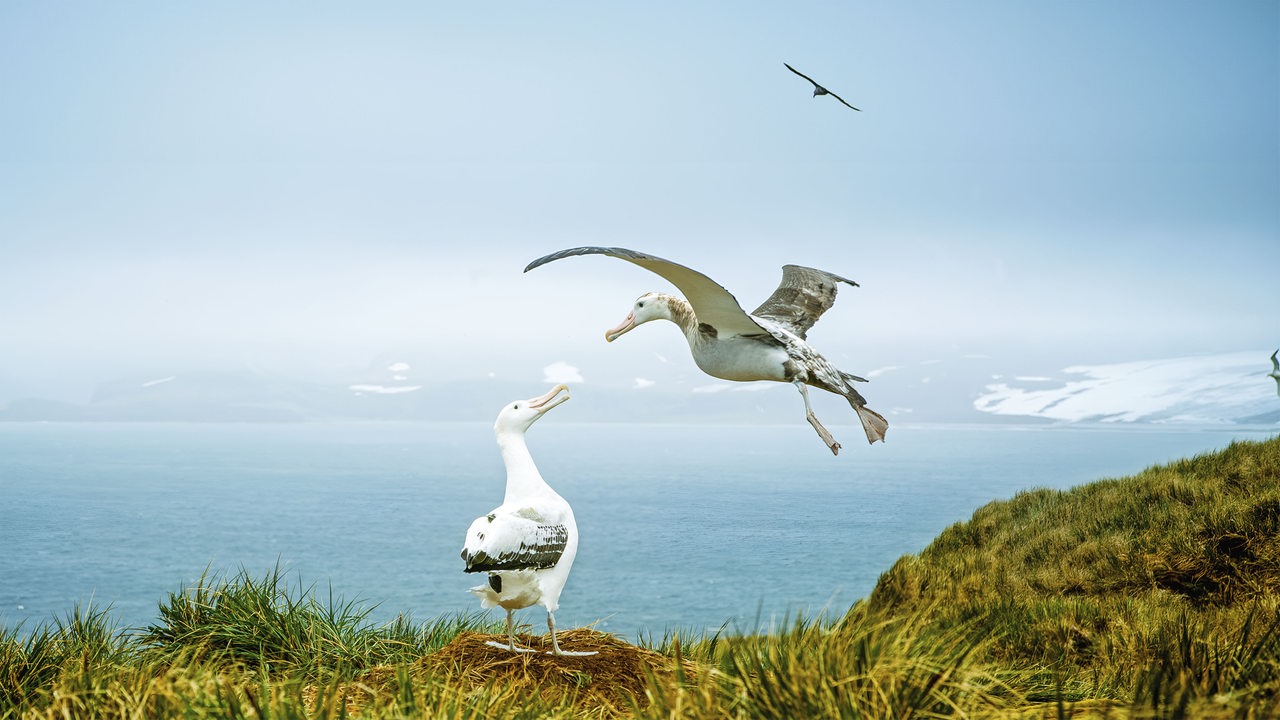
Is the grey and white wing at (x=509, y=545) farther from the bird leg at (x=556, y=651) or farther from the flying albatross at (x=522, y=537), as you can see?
the bird leg at (x=556, y=651)

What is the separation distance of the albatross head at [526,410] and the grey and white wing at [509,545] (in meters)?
0.60

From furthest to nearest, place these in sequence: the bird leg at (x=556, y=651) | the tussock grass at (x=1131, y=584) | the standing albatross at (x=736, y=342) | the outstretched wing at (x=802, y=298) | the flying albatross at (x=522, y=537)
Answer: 1. the outstretched wing at (x=802, y=298)
2. the bird leg at (x=556, y=651)
3. the flying albatross at (x=522, y=537)
4. the standing albatross at (x=736, y=342)
5. the tussock grass at (x=1131, y=584)

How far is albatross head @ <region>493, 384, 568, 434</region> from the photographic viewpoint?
6.11 metres

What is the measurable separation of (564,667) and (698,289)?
2468 millimetres

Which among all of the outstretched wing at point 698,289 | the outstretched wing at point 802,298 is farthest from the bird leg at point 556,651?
the outstretched wing at point 802,298

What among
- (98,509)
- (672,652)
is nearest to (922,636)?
(672,652)

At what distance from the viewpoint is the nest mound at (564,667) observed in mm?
5699

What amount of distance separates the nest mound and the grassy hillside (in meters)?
0.02

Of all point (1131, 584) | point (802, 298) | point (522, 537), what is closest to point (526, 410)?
point (522, 537)

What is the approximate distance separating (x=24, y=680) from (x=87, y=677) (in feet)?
3.92

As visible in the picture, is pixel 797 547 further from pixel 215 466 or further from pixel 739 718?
pixel 215 466

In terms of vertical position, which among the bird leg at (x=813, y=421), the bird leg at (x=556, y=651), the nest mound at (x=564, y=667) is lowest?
the nest mound at (x=564, y=667)

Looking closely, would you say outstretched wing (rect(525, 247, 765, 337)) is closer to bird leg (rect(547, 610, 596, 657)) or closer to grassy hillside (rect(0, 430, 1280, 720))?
grassy hillside (rect(0, 430, 1280, 720))

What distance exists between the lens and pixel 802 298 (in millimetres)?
7227
